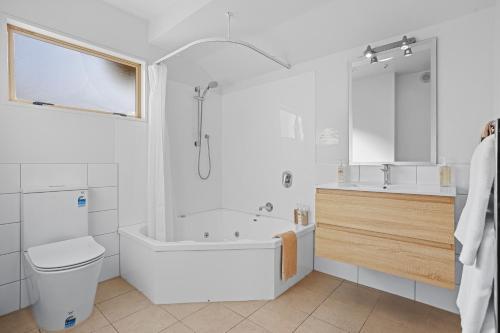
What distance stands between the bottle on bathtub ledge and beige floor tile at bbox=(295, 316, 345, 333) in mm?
913

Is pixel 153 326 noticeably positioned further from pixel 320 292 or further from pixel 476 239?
pixel 476 239

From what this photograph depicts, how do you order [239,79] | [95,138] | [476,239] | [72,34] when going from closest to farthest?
1. [476,239]
2. [72,34]
3. [95,138]
4. [239,79]

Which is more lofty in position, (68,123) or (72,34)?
(72,34)

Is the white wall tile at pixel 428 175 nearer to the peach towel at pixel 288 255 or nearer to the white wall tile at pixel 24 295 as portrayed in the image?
the peach towel at pixel 288 255

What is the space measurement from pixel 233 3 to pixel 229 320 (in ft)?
7.50

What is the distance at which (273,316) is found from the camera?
1845mm

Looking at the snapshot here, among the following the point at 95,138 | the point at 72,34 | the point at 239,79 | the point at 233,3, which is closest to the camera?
the point at 233,3

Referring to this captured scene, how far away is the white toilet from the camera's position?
1631mm

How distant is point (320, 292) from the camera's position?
2.19 metres

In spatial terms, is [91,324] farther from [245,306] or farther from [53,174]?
[53,174]

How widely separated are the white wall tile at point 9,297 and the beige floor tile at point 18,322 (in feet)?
0.13

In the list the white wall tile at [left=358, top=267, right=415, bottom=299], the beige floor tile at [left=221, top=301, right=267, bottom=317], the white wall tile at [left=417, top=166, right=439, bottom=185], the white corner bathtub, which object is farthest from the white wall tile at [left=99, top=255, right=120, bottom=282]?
the white wall tile at [left=417, top=166, right=439, bottom=185]

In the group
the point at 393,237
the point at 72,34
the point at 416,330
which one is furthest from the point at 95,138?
the point at 416,330

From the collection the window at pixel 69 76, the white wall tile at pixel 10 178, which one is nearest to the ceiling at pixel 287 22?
the window at pixel 69 76
